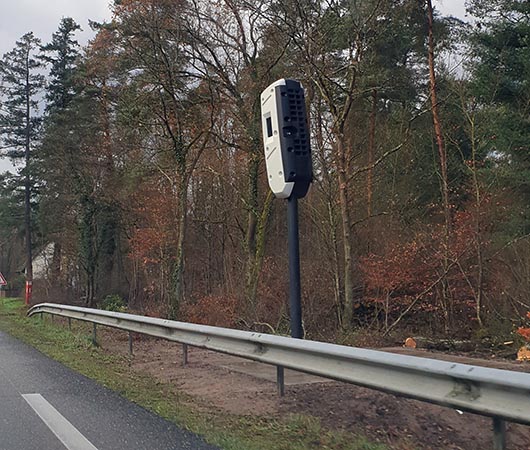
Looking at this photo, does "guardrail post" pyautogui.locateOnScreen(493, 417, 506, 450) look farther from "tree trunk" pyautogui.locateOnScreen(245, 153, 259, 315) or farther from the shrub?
the shrub

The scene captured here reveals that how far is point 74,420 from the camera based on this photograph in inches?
256

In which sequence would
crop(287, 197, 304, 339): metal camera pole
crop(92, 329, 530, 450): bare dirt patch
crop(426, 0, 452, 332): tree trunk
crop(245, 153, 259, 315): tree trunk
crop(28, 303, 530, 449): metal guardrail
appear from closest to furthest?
crop(28, 303, 530, 449): metal guardrail → crop(92, 329, 530, 450): bare dirt patch → crop(287, 197, 304, 339): metal camera pole → crop(426, 0, 452, 332): tree trunk → crop(245, 153, 259, 315): tree trunk

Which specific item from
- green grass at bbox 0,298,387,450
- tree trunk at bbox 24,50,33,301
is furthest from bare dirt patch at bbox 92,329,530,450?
tree trunk at bbox 24,50,33,301

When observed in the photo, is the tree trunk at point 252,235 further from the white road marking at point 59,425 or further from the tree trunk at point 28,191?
the tree trunk at point 28,191

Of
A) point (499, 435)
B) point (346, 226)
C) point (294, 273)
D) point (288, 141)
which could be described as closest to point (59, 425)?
point (294, 273)

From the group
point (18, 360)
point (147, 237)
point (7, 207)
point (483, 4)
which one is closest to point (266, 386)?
point (18, 360)

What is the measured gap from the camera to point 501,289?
60.6 feet

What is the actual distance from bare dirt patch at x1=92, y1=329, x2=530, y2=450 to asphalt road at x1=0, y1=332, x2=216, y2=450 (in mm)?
1036

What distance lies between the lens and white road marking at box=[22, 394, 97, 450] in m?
5.64

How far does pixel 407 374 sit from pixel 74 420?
3.17 m

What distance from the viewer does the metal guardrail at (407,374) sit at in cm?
443

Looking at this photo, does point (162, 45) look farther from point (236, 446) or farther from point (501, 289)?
point (236, 446)

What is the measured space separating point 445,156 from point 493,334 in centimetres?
687

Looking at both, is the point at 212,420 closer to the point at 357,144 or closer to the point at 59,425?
the point at 59,425
